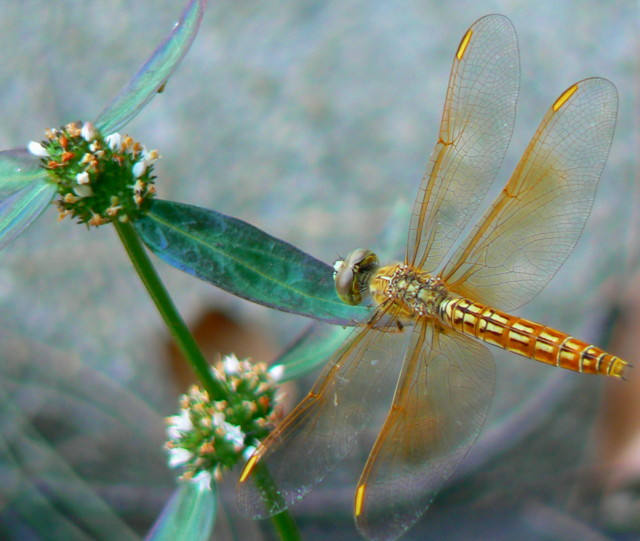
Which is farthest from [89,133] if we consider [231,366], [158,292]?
[231,366]

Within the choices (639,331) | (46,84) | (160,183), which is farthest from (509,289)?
(46,84)

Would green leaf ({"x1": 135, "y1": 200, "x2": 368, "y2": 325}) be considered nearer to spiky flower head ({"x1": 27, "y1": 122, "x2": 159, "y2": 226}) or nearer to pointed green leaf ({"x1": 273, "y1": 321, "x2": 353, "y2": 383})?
spiky flower head ({"x1": 27, "y1": 122, "x2": 159, "y2": 226})

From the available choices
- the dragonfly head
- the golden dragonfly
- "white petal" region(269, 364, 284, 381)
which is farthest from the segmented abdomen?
"white petal" region(269, 364, 284, 381)

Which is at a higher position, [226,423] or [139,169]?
[139,169]

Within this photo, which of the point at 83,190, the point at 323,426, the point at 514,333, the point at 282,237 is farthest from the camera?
the point at 282,237

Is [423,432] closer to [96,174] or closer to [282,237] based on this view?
[96,174]

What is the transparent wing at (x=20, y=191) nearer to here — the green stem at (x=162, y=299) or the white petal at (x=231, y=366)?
the green stem at (x=162, y=299)

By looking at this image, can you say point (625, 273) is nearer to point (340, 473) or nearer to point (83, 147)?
point (340, 473)
